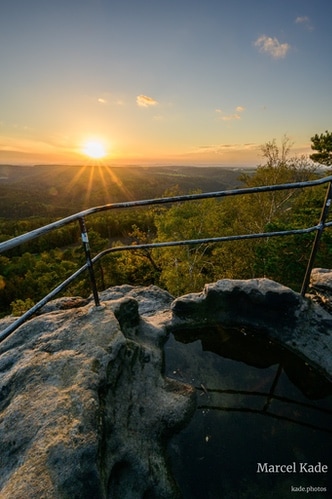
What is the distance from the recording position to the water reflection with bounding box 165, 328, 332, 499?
2121 millimetres

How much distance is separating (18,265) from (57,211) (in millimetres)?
63619

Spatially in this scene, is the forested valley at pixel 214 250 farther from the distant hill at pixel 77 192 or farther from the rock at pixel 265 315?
the distant hill at pixel 77 192

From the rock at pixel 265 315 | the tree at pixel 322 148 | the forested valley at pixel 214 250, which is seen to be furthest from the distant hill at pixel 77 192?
the rock at pixel 265 315

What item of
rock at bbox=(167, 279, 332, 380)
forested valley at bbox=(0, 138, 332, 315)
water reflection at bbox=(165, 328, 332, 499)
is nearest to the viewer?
water reflection at bbox=(165, 328, 332, 499)

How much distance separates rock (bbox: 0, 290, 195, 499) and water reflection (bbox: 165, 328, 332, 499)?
193mm

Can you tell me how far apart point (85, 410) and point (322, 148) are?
24278 mm

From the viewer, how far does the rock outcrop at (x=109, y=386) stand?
1.65 metres

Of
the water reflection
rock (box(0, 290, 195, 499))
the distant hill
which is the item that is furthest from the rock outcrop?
the distant hill

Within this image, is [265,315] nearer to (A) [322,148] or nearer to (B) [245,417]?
(B) [245,417]

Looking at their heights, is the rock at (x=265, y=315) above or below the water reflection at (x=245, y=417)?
above

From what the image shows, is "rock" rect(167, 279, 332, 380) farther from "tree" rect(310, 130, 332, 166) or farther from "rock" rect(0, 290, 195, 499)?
"tree" rect(310, 130, 332, 166)

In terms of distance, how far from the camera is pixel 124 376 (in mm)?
2562

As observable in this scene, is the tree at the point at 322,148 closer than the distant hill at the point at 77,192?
Yes

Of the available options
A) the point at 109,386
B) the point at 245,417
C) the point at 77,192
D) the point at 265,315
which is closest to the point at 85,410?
the point at 109,386
